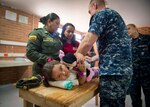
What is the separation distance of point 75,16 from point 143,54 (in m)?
3.50

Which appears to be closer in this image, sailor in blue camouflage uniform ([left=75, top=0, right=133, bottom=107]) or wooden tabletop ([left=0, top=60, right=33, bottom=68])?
sailor in blue camouflage uniform ([left=75, top=0, right=133, bottom=107])

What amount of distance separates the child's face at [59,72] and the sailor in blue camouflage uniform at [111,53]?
222 millimetres

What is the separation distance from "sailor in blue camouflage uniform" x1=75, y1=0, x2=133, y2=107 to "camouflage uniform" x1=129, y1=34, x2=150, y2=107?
1424 mm

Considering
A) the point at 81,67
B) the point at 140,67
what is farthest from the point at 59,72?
the point at 140,67

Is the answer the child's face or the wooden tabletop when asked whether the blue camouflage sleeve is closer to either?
the child's face

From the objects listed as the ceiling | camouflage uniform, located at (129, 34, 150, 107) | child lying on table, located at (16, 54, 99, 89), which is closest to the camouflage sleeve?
child lying on table, located at (16, 54, 99, 89)

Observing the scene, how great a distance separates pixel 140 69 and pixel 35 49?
1.79m

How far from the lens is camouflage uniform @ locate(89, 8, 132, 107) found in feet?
3.35

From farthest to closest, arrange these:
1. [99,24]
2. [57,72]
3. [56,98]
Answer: [57,72]
[99,24]
[56,98]

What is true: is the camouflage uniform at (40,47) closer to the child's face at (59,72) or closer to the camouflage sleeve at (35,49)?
the camouflage sleeve at (35,49)

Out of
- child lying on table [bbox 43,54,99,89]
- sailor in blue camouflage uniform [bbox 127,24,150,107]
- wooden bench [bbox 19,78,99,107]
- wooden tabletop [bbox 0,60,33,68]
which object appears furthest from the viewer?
wooden tabletop [bbox 0,60,33,68]

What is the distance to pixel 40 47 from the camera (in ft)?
5.62

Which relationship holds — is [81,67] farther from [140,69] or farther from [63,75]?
[140,69]

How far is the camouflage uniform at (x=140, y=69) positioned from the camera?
2.31 m
